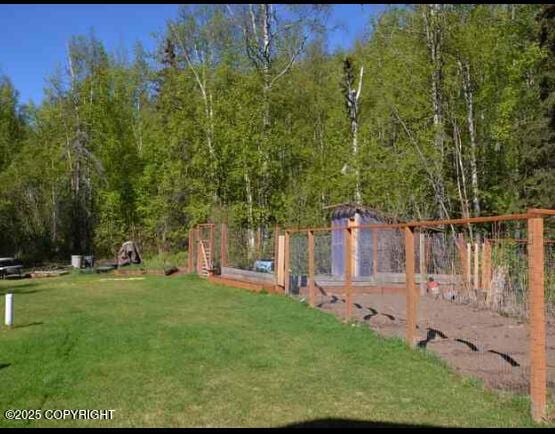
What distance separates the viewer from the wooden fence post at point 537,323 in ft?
17.7

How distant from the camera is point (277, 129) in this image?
30109 mm

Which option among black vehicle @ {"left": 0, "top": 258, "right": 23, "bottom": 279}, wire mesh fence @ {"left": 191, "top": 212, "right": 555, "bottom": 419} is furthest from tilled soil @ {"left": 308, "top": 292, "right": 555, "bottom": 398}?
black vehicle @ {"left": 0, "top": 258, "right": 23, "bottom": 279}

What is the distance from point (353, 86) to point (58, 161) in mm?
19387

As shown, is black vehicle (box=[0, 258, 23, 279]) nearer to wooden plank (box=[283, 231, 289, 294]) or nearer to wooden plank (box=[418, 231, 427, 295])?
→ wooden plank (box=[283, 231, 289, 294])

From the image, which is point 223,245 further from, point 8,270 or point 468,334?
point 468,334

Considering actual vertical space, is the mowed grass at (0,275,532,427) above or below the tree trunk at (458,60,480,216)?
below

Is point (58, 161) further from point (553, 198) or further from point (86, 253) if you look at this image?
point (553, 198)

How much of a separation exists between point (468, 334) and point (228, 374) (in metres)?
4.75

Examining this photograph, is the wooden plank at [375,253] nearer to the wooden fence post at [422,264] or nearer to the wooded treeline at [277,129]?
the wooden fence post at [422,264]

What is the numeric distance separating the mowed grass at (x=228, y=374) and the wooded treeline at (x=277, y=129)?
13.5m

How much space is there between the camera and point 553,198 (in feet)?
63.6

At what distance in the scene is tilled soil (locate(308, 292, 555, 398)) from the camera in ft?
24.2

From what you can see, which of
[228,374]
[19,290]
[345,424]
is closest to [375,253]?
[19,290]

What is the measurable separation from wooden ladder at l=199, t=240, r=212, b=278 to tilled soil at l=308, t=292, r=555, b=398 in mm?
8263
